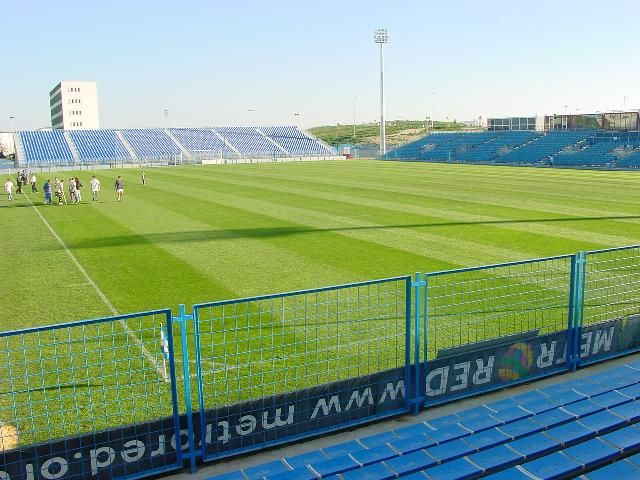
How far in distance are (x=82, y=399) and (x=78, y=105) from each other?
14539 cm

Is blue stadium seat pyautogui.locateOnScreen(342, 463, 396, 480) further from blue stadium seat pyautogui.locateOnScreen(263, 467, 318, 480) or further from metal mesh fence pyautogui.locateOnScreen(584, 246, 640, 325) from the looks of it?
metal mesh fence pyautogui.locateOnScreen(584, 246, 640, 325)

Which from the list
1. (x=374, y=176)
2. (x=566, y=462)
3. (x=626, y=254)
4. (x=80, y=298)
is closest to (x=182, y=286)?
(x=80, y=298)

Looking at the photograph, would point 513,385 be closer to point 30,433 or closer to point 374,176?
point 30,433

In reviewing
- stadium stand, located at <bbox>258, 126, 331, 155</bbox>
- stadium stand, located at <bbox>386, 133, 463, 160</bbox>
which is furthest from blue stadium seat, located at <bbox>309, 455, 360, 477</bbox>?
stadium stand, located at <bbox>258, 126, 331, 155</bbox>

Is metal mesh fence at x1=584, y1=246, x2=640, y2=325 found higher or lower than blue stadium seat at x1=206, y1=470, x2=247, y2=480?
higher

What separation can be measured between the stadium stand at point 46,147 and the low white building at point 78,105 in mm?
54341

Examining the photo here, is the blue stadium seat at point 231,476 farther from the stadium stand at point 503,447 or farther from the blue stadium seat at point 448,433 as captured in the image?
the blue stadium seat at point 448,433

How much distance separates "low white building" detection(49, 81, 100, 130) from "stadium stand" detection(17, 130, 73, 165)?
5434 centimetres

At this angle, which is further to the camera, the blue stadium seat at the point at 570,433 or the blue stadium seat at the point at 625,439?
the blue stadium seat at the point at 570,433

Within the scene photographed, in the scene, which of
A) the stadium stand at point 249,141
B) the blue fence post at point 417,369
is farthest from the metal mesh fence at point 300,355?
the stadium stand at point 249,141

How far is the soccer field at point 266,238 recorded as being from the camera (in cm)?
1352

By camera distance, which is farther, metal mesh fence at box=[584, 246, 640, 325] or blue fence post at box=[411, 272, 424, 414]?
metal mesh fence at box=[584, 246, 640, 325]

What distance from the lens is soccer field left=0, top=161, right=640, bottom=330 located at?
A: 532 inches

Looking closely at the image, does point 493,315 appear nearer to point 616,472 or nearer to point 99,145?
point 616,472
